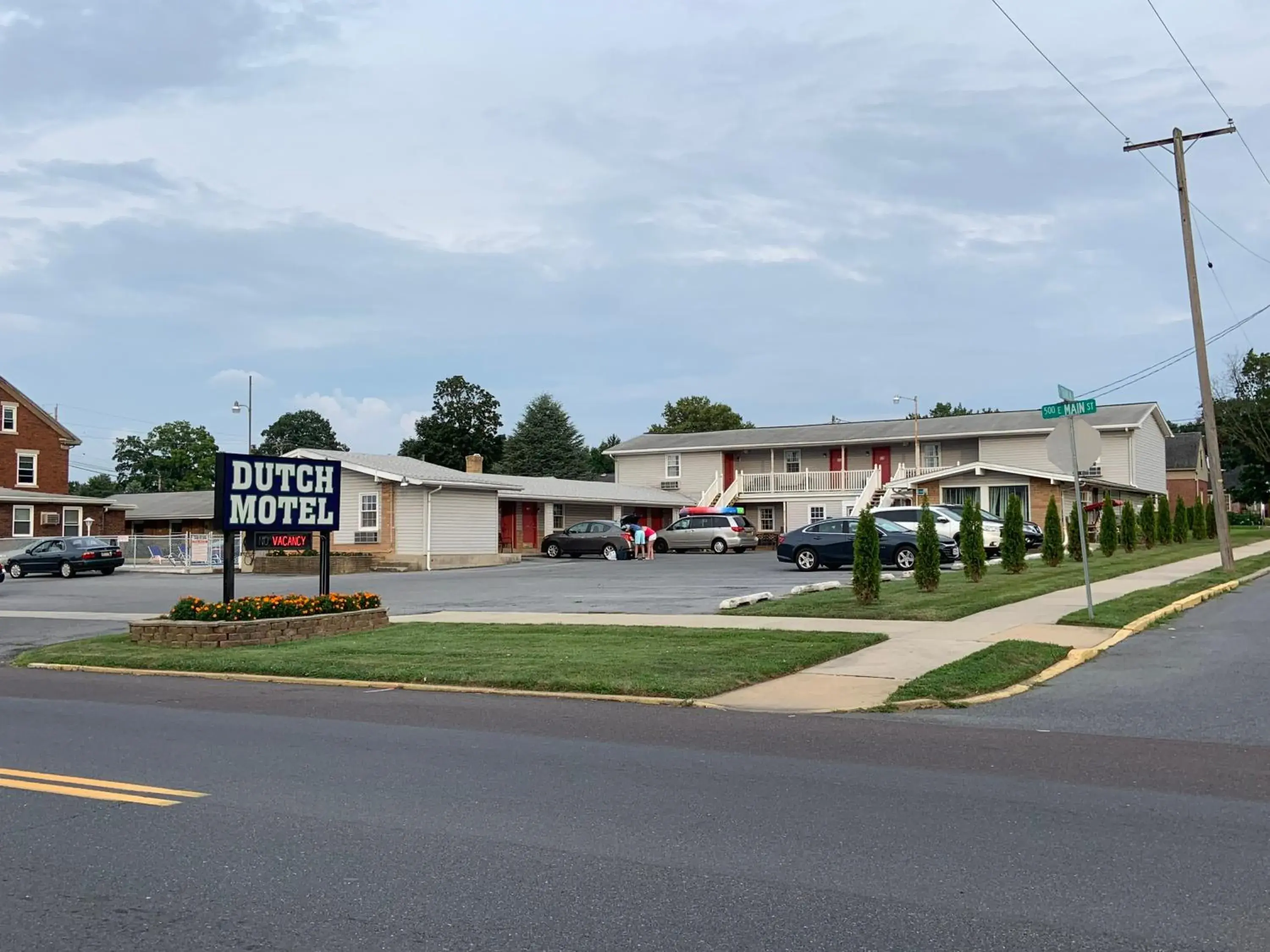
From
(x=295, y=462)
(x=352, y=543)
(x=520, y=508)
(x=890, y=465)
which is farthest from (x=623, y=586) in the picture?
(x=890, y=465)

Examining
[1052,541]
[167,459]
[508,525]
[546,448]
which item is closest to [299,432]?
[167,459]

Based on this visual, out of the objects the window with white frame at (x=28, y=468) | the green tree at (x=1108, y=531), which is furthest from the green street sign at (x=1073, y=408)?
the window with white frame at (x=28, y=468)

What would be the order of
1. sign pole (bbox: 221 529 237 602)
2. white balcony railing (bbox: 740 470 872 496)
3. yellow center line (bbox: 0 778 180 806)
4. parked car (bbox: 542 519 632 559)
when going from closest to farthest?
yellow center line (bbox: 0 778 180 806) < sign pole (bbox: 221 529 237 602) < parked car (bbox: 542 519 632 559) < white balcony railing (bbox: 740 470 872 496)

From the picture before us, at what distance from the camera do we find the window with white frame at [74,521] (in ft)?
169

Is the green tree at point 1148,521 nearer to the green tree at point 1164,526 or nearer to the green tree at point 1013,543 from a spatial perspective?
the green tree at point 1164,526

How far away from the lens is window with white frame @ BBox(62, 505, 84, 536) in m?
51.4

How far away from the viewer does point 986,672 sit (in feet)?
39.1

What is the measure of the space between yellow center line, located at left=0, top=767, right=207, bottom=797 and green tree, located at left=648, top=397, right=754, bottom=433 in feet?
267

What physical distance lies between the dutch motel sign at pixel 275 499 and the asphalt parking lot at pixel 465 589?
2920 millimetres

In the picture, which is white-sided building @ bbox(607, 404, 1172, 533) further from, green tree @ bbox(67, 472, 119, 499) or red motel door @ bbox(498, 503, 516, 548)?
green tree @ bbox(67, 472, 119, 499)

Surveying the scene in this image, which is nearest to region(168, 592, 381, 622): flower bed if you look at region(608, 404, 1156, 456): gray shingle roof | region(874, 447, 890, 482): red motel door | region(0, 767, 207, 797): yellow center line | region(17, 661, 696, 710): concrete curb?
region(17, 661, 696, 710): concrete curb

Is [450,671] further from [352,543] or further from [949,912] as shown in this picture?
[352,543]

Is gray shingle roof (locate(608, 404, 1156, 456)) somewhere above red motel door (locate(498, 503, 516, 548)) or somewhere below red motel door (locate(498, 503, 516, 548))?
above

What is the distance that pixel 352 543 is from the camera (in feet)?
133
